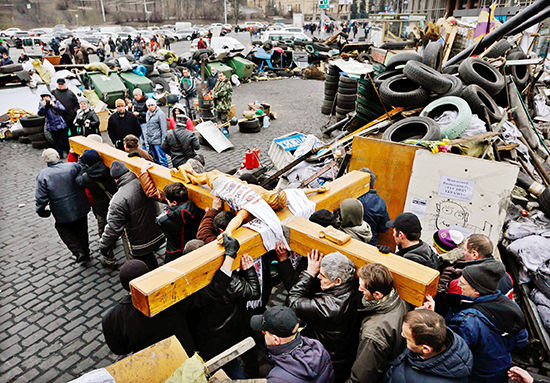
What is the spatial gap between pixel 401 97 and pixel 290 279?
4995mm

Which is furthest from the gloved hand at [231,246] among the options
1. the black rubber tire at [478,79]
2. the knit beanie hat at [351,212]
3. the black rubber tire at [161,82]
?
the black rubber tire at [161,82]

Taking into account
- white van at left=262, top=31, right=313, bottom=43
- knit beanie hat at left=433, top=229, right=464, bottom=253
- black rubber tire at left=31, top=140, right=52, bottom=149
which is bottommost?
black rubber tire at left=31, top=140, right=52, bottom=149

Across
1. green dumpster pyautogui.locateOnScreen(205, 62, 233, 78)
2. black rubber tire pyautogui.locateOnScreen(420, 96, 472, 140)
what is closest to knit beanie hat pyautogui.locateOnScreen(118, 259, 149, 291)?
black rubber tire pyautogui.locateOnScreen(420, 96, 472, 140)

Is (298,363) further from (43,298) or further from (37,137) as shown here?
(37,137)

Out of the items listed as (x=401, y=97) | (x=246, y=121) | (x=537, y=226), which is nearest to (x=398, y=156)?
(x=537, y=226)

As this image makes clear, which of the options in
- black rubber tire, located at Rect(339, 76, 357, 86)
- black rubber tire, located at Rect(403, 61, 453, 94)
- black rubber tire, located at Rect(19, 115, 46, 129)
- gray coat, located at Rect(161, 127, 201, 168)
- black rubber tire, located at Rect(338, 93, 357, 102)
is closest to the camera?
black rubber tire, located at Rect(403, 61, 453, 94)

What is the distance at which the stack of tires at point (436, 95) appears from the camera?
17.5 feet

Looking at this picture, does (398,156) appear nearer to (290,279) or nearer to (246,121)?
(290,279)

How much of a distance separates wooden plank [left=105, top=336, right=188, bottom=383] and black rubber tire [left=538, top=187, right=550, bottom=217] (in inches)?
188

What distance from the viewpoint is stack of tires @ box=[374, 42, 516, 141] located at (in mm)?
5320

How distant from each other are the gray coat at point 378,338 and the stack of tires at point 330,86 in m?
10.2

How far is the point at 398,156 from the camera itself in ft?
14.7

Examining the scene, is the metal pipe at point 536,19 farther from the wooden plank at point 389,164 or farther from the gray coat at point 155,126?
the gray coat at point 155,126

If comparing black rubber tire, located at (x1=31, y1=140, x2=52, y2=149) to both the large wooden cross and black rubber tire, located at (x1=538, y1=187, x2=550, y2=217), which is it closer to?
the large wooden cross
